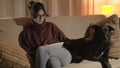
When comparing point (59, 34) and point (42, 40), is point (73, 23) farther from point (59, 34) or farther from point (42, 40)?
point (42, 40)

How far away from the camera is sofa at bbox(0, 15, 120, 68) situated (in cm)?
223

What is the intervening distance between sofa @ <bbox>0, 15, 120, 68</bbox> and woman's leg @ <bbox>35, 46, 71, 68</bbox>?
2.8 inches

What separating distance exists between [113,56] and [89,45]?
39cm

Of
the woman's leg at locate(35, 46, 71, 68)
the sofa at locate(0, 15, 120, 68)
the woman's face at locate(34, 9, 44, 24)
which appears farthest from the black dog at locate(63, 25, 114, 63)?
the woman's face at locate(34, 9, 44, 24)

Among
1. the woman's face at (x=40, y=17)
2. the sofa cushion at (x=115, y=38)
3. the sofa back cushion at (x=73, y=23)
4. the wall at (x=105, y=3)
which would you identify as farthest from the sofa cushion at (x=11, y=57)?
the wall at (x=105, y=3)

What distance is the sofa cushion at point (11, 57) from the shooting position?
2.20 meters

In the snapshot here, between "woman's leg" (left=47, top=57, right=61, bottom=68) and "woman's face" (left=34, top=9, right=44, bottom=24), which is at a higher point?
"woman's face" (left=34, top=9, right=44, bottom=24)

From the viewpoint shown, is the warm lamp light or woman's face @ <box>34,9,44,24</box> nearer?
woman's face @ <box>34,9,44,24</box>

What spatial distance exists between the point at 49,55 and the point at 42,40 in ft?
1.14

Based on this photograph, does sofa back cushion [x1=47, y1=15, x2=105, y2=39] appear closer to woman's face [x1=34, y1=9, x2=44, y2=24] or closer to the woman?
the woman

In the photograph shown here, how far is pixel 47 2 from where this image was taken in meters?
5.23

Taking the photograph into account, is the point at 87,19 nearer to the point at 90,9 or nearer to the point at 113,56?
the point at 113,56

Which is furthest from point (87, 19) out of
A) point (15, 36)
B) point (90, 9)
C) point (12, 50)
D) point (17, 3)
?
point (17, 3)

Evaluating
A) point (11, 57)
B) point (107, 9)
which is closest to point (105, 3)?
point (107, 9)
